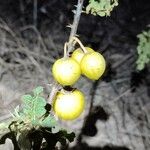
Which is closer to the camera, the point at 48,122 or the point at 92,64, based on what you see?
the point at 92,64

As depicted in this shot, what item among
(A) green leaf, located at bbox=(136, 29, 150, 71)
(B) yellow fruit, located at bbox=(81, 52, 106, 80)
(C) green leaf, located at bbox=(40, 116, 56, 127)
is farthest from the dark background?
(B) yellow fruit, located at bbox=(81, 52, 106, 80)

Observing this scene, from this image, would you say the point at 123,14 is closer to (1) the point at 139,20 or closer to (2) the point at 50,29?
(1) the point at 139,20

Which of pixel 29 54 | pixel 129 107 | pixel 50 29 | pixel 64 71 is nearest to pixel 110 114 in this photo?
pixel 129 107

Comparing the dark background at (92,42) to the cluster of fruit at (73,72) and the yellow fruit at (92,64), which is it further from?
the yellow fruit at (92,64)

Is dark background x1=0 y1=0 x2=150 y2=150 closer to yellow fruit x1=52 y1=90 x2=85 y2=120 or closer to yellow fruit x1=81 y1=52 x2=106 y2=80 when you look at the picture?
yellow fruit x1=52 y1=90 x2=85 y2=120

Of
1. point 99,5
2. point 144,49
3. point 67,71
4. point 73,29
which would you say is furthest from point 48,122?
point 144,49

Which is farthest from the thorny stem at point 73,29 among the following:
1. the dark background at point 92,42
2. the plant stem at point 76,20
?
the dark background at point 92,42

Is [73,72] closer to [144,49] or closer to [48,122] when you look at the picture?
[48,122]
